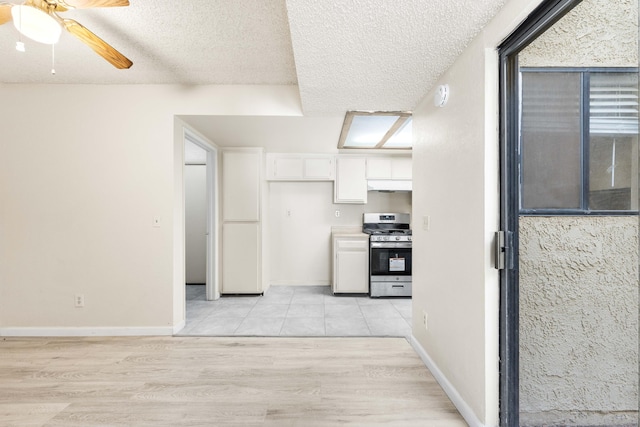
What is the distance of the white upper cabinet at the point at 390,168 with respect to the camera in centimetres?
432

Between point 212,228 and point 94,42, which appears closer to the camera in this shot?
point 94,42

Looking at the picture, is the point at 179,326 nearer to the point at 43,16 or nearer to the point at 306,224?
the point at 306,224

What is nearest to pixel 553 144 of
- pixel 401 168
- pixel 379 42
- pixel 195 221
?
pixel 379 42

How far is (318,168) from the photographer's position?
437cm

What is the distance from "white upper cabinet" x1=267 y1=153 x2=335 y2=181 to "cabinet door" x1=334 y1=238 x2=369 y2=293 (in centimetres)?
104

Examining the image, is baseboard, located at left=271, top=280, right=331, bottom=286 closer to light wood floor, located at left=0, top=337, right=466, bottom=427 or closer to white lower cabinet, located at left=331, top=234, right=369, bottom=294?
white lower cabinet, located at left=331, top=234, right=369, bottom=294

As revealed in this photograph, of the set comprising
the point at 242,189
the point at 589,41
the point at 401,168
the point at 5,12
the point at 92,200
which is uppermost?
the point at 5,12

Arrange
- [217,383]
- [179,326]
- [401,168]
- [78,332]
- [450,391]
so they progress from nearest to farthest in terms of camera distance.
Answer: [450,391]
[217,383]
[78,332]
[179,326]
[401,168]

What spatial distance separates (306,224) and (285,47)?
115 inches

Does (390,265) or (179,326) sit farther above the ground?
(390,265)

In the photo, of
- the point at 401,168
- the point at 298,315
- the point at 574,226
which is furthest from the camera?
the point at 401,168

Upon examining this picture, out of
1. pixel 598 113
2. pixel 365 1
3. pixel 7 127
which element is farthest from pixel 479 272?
pixel 7 127

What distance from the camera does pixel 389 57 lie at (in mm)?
1710

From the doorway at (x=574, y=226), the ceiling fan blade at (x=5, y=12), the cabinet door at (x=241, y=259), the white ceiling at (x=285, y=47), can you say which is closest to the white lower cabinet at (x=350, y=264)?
the cabinet door at (x=241, y=259)
